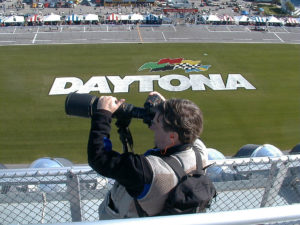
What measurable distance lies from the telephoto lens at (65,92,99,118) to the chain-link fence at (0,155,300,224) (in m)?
0.66

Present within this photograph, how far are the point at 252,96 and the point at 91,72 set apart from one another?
40.9 feet

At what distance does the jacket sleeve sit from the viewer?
2.11 metres

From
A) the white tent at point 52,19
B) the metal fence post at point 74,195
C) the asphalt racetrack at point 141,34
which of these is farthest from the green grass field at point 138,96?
the metal fence post at point 74,195

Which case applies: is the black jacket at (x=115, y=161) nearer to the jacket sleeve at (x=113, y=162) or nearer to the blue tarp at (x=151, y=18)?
the jacket sleeve at (x=113, y=162)

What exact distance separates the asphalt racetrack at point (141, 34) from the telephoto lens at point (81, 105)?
2839cm

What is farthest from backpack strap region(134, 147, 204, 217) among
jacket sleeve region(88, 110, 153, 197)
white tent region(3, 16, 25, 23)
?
white tent region(3, 16, 25, 23)

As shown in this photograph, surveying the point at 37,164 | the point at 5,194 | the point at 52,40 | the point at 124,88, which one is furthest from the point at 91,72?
the point at 5,194

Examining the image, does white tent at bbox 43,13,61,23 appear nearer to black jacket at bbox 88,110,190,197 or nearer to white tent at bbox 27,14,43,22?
white tent at bbox 27,14,43,22

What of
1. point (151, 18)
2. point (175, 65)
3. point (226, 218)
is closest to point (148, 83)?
point (175, 65)

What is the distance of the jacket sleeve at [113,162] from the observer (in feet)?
6.93

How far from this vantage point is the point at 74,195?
3166 mm

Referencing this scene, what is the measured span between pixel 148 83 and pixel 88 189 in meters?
19.7

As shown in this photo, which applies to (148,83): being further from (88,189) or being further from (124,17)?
(88,189)

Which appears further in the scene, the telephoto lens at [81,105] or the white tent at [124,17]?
the white tent at [124,17]
